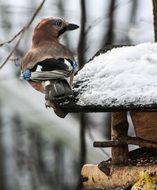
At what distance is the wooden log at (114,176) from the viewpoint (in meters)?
2.33

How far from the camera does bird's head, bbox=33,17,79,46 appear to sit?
2434 mm

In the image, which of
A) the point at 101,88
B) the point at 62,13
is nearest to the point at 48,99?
the point at 101,88

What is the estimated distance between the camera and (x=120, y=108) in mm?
2174

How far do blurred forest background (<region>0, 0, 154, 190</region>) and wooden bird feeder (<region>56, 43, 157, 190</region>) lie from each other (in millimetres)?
2742

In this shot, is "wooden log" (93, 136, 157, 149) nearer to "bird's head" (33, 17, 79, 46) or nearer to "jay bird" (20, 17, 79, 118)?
"jay bird" (20, 17, 79, 118)

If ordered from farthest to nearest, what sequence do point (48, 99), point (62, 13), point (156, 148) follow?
point (62, 13) → point (156, 148) → point (48, 99)

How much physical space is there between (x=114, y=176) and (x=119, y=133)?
0.16 metres

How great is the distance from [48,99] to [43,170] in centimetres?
409

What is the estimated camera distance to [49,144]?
634cm

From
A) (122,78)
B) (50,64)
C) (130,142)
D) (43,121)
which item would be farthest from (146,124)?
(43,121)

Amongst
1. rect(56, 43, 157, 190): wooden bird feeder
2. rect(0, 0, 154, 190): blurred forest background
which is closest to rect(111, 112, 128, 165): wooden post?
rect(56, 43, 157, 190): wooden bird feeder

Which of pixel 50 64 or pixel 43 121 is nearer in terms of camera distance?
pixel 50 64

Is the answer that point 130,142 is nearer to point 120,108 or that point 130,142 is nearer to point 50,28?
point 120,108

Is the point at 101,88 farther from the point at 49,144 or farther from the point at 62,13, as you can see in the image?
the point at 49,144
